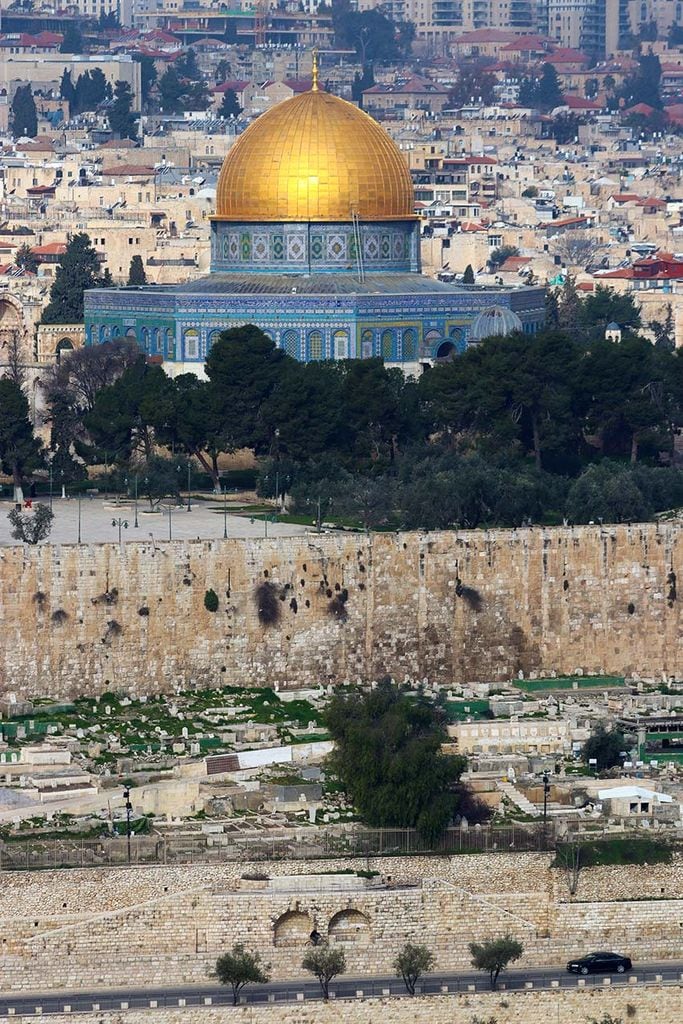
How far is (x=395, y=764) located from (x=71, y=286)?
41617 mm

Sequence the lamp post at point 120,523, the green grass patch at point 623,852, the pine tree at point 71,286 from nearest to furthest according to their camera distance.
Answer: the green grass patch at point 623,852 → the lamp post at point 120,523 → the pine tree at point 71,286

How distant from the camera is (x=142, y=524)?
5797 cm

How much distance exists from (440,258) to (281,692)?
5393 cm

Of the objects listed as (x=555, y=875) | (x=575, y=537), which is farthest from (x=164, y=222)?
(x=555, y=875)

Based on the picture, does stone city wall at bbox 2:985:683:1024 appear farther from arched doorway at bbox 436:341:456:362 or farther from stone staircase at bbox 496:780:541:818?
arched doorway at bbox 436:341:456:362

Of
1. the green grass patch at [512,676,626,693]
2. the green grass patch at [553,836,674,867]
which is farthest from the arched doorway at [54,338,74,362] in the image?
the green grass patch at [553,836,674,867]

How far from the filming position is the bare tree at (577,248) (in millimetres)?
109062

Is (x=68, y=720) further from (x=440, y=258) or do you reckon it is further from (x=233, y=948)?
(x=440, y=258)

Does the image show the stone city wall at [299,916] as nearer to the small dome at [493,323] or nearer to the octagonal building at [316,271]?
the octagonal building at [316,271]

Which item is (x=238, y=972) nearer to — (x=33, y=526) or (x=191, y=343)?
(x=33, y=526)

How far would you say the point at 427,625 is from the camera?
54.8 meters

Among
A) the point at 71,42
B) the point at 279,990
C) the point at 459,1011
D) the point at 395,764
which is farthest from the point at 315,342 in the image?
the point at 71,42

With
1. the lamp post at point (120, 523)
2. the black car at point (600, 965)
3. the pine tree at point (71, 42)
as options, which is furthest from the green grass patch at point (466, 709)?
the pine tree at point (71, 42)

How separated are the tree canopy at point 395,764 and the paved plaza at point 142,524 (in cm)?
A: 641
